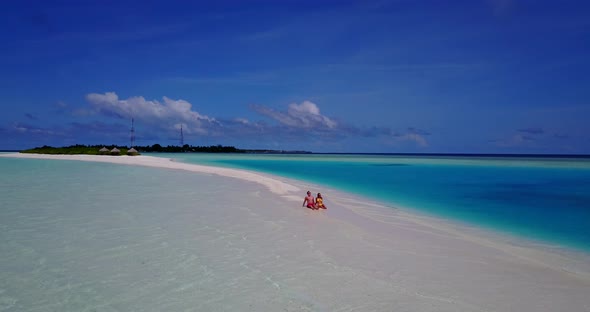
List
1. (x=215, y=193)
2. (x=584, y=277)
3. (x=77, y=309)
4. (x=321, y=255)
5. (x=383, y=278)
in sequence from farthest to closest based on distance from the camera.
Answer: (x=215, y=193) → (x=321, y=255) → (x=584, y=277) → (x=383, y=278) → (x=77, y=309)

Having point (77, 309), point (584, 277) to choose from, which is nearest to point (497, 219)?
point (584, 277)

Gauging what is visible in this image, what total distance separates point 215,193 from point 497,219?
11.7 m

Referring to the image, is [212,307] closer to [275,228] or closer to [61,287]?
[61,287]

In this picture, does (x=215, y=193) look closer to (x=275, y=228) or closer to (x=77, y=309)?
(x=275, y=228)

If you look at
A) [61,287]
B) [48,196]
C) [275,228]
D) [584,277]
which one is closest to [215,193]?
[48,196]

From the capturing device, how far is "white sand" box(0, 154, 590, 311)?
5.11 m

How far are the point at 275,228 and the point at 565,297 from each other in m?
6.21

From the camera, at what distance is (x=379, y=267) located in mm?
6609

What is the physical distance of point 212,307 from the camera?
15.8 ft

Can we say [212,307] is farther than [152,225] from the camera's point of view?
No

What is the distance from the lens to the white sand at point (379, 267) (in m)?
5.11

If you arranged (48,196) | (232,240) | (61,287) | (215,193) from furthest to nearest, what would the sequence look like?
(215,193), (48,196), (232,240), (61,287)

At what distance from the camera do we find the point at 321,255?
730cm

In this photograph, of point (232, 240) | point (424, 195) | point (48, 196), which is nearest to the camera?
point (232, 240)
